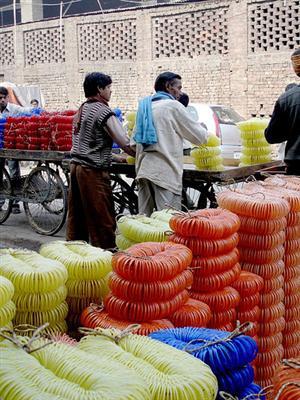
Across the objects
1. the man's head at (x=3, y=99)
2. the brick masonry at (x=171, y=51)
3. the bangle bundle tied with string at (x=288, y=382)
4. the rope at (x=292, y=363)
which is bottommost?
the bangle bundle tied with string at (x=288, y=382)

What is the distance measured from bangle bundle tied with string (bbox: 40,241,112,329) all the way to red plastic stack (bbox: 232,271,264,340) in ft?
2.31

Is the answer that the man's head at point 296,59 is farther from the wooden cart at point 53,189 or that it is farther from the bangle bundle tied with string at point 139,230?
the bangle bundle tied with string at point 139,230

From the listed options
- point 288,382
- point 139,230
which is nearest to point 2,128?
point 139,230

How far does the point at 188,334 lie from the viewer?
75.0 inches

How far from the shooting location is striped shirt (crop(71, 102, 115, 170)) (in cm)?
519

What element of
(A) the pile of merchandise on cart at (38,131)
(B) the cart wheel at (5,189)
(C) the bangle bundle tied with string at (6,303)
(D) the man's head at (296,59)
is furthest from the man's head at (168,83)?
(C) the bangle bundle tied with string at (6,303)

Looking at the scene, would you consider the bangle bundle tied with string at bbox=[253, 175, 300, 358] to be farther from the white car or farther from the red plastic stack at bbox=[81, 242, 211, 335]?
the white car

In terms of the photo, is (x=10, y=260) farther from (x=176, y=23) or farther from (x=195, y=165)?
(x=176, y=23)

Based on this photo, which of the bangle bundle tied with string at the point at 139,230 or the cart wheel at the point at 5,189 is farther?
the cart wheel at the point at 5,189

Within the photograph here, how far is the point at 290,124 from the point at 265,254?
216 centimetres

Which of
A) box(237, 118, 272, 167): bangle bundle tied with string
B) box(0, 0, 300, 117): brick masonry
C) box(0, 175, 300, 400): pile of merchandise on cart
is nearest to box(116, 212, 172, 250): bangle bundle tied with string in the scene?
box(0, 175, 300, 400): pile of merchandise on cart

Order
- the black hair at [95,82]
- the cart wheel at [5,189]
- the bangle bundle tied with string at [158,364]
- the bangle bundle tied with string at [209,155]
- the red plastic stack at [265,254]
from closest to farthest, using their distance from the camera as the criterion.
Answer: the bangle bundle tied with string at [158,364] → the red plastic stack at [265,254] → the black hair at [95,82] → the bangle bundle tied with string at [209,155] → the cart wheel at [5,189]

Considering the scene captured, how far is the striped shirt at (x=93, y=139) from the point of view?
519 centimetres

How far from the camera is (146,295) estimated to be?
2.23 m
